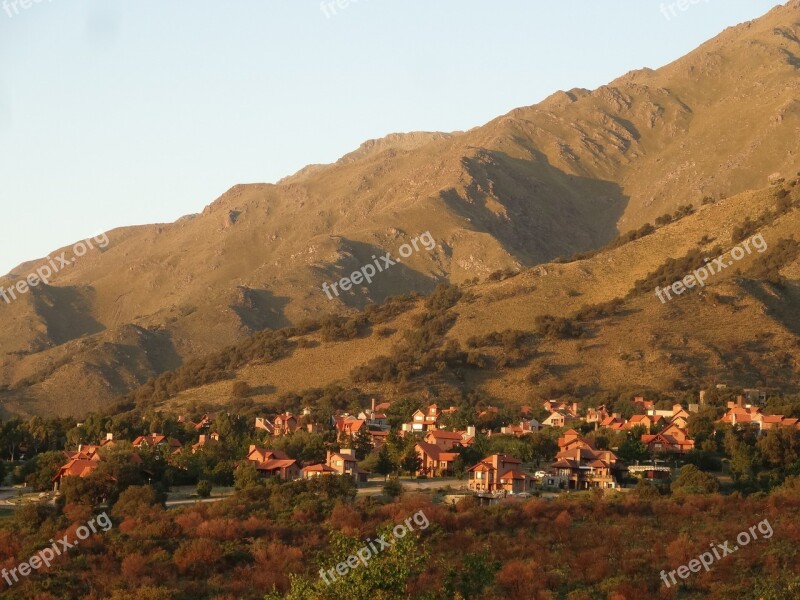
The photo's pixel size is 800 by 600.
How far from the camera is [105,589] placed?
39562mm

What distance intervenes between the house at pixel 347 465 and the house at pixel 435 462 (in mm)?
3300

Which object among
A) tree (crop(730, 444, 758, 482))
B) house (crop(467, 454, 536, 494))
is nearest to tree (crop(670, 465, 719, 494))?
tree (crop(730, 444, 758, 482))

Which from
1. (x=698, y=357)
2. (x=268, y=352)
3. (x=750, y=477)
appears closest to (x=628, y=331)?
(x=698, y=357)

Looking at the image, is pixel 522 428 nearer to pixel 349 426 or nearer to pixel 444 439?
pixel 444 439

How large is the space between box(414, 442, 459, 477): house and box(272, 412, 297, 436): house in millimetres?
17922

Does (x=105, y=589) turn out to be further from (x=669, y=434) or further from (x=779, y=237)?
(x=779, y=237)

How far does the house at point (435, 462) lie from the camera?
224ft

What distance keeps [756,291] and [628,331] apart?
1312 centimetres

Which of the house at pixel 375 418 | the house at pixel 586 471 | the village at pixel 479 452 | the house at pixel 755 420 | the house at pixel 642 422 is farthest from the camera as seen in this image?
the house at pixel 375 418

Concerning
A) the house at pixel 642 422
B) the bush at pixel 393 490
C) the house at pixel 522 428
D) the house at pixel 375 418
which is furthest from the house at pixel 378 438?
the bush at pixel 393 490

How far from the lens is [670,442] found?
238ft

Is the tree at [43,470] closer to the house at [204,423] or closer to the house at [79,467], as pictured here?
the house at [79,467]

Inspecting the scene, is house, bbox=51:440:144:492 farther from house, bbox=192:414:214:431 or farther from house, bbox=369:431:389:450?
house, bbox=192:414:214:431

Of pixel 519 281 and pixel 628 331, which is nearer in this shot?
pixel 628 331
